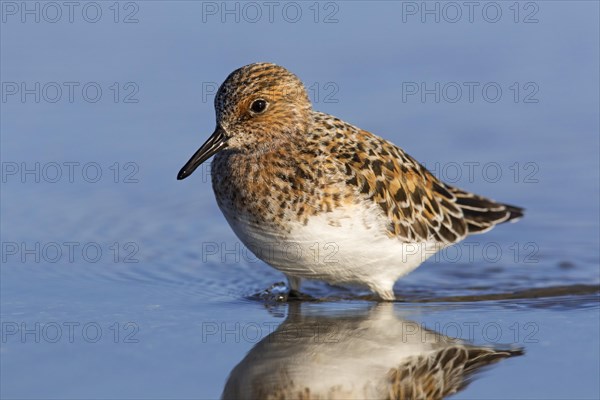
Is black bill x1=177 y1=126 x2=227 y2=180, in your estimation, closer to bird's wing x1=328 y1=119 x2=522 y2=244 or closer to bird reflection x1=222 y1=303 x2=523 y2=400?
bird's wing x1=328 y1=119 x2=522 y2=244

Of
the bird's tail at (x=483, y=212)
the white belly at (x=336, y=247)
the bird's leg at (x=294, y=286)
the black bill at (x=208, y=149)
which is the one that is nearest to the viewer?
the white belly at (x=336, y=247)

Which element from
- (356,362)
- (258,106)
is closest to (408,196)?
(258,106)

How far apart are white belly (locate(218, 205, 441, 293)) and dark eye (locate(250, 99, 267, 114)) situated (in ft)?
2.74

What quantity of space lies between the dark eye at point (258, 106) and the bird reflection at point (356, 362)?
1615 millimetres

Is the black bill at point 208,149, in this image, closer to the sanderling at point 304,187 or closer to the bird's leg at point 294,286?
the sanderling at point 304,187

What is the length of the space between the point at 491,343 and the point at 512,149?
4.71 metres

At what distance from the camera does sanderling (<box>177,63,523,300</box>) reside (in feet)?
27.7

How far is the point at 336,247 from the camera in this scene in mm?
8469

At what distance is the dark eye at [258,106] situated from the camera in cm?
867

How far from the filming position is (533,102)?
42.4 feet

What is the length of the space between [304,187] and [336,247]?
506 mm

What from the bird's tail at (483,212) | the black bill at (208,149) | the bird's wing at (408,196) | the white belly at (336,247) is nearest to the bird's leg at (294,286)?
the white belly at (336,247)

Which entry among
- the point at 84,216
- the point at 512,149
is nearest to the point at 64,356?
the point at 84,216

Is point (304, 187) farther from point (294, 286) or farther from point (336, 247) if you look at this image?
point (294, 286)
